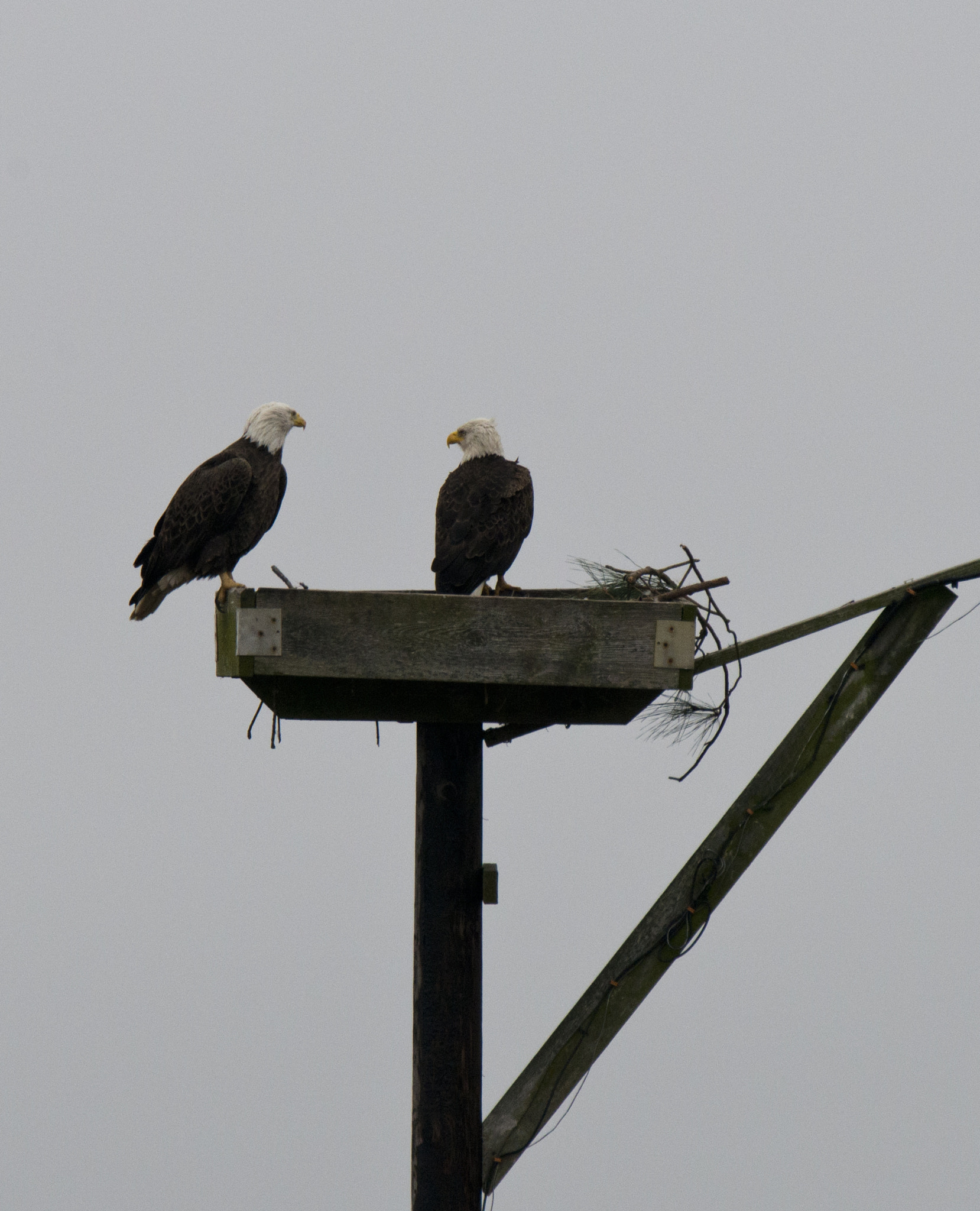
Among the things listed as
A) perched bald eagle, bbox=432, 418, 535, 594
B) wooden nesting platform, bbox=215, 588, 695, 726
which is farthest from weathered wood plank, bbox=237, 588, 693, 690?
perched bald eagle, bbox=432, 418, 535, 594

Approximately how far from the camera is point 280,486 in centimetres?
536

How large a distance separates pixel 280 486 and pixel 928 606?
254cm

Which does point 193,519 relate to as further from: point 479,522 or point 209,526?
point 479,522

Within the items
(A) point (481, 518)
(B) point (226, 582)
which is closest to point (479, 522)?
(A) point (481, 518)

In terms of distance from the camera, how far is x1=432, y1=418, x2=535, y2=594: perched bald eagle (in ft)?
15.0

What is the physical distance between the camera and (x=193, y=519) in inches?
197

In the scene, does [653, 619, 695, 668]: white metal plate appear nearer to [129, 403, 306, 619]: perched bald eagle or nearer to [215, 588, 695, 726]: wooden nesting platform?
[215, 588, 695, 726]: wooden nesting platform

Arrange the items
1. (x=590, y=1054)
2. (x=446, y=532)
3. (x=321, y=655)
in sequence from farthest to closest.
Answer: (x=446, y=532)
(x=590, y=1054)
(x=321, y=655)

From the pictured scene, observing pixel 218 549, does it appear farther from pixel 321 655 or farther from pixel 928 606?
pixel 928 606

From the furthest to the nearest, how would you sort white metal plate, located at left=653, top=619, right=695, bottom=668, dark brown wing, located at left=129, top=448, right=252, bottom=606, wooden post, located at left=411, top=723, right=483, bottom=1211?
dark brown wing, located at left=129, top=448, right=252, bottom=606, wooden post, located at left=411, top=723, right=483, bottom=1211, white metal plate, located at left=653, top=619, right=695, bottom=668

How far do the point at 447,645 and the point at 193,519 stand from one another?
195 cm

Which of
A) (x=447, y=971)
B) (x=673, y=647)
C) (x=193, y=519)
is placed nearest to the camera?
(x=673, y=647)

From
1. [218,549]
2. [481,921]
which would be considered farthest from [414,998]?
[218,549]

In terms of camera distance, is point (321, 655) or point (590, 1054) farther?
point (590, 1054)
